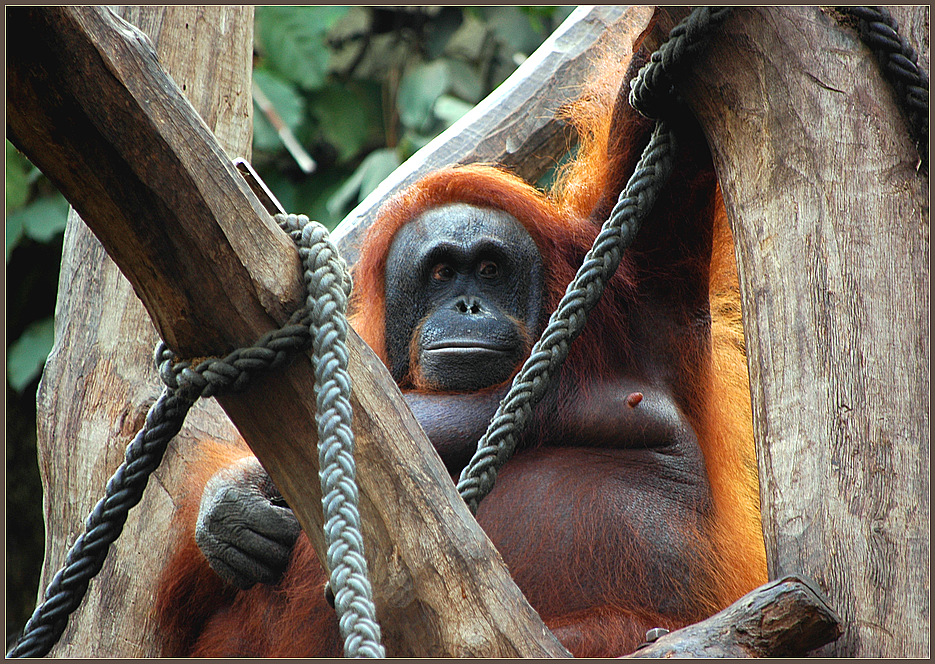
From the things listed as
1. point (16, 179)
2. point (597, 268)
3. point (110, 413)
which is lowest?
point (110, 413)

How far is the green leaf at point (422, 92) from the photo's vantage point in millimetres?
5258

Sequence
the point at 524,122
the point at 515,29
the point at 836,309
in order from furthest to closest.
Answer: the point at 515,29
the point at 524,122
the point at 836,309

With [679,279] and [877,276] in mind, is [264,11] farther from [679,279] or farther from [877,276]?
[877,276]

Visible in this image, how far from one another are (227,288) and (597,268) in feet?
2.43

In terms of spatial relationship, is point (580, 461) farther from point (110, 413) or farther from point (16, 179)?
point (16, 179)

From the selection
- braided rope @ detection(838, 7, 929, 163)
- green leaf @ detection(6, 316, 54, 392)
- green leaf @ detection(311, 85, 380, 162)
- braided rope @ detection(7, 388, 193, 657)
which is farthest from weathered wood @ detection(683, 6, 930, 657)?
green leaf @ detection(311, 85, 380, 162)

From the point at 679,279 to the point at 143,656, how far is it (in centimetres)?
168

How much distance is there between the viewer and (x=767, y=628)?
1.48 metres

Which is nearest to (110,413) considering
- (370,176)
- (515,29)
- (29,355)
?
(29,355)

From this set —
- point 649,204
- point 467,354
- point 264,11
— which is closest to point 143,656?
point 467,354

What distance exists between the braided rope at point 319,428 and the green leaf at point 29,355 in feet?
10.8

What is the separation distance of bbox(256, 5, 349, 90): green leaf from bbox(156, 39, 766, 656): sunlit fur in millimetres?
2685

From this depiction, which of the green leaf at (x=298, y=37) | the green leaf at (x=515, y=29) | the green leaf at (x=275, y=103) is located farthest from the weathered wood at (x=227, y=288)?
the green leaf at (x=515, y=29)

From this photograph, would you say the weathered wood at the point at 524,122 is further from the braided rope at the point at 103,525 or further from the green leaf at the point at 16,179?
the green leaf at the point at 16,179
